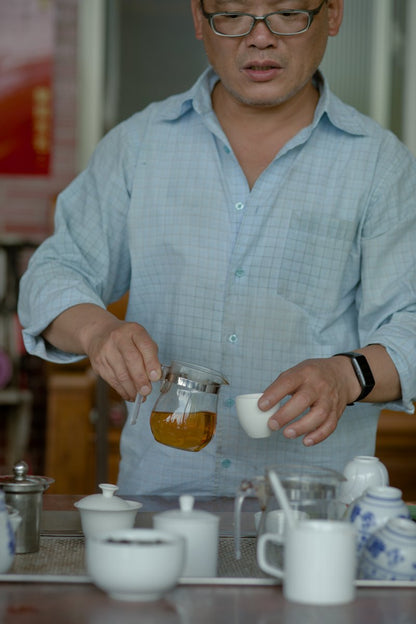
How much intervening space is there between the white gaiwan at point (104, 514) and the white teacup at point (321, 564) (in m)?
0.36

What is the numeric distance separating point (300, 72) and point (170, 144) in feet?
1.22

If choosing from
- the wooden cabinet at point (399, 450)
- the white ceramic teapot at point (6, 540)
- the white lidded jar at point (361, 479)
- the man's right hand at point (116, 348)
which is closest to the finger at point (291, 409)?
the white lidded jar at point (361, 479)

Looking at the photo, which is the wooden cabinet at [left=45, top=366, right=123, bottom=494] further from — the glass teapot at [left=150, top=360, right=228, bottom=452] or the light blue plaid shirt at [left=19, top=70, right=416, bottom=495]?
the glass teapot at [left=150, top=360, right=228, bottom=452]

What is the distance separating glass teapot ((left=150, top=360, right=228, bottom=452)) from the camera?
162cm

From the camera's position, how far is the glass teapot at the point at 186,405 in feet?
5.33

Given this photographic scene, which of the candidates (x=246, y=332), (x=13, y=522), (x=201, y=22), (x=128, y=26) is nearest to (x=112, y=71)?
(x=128, y=26)

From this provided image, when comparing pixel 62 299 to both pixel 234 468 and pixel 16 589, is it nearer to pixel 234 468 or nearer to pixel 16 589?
pixel 234 468

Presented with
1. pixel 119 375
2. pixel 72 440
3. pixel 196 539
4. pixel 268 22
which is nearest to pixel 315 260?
pixel 268 22

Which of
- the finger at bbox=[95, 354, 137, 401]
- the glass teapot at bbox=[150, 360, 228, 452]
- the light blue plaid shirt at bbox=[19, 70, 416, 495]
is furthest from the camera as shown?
the light blue plaid shirt at bbox=[19, 70, 416, 495]

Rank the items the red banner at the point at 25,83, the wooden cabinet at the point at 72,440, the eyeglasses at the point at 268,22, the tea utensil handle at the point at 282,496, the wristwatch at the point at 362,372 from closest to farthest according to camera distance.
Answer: the tea utensil handle at the point at 282,496 < the wristwatch at the point at 362,372 < the eyeglasses at the point at 268,22 < the wooden cabinet at the point at 72,440 < the red banner at the point at 25,83

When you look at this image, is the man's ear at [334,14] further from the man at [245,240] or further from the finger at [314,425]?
the finger at [314,425]

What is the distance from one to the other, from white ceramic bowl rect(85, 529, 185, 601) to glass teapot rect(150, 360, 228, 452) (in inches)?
17.6

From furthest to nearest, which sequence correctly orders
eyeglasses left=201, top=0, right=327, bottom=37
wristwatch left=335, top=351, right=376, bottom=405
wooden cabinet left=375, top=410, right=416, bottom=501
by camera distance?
wooden cabinet left=375, top=410, right=416, bottom=501 < eyeglasses left=201, top=0, right=327, bottom=37 < wristwatch left=335, top=351, right=376, bottom=405

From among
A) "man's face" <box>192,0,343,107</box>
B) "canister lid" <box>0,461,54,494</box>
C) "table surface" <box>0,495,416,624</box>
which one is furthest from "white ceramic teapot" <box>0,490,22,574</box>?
"man's face" <box>192,0,343,107</box>
